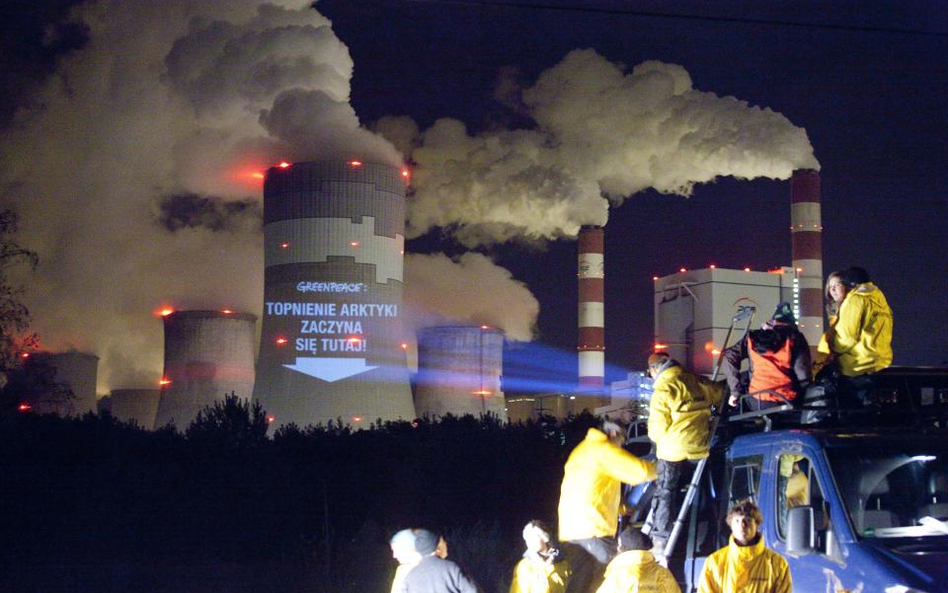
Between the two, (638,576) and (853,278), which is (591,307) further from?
(638,576)

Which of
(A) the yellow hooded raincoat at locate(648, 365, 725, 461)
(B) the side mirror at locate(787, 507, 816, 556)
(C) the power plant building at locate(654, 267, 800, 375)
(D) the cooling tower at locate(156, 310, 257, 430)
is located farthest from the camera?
(C) the power plant building at locate(654, 267, 800, 375)

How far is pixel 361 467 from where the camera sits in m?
17.8

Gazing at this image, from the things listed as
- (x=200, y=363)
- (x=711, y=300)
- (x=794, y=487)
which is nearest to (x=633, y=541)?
(x=794, y=487)

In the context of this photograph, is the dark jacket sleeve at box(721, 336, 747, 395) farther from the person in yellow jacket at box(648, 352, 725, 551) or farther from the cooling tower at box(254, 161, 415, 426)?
the cooling tower at box(254, 161, 415, 426)

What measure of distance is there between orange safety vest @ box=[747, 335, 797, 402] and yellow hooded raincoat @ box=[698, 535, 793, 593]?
0.97 metres

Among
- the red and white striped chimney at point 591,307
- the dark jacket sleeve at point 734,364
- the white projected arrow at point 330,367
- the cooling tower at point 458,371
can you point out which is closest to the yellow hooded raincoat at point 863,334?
the dark jacket sleeve at point 734,364

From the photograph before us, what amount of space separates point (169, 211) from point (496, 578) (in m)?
33.9

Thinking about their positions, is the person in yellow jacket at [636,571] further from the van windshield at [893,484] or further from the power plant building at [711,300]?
the power plant building at [711,300]

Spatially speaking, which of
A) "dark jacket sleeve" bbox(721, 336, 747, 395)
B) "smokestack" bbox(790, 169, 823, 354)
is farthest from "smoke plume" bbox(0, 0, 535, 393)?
"dark jacket sleeve" bbox(721, 336, 747, 395)

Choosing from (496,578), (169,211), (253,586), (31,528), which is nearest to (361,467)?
(31,528)

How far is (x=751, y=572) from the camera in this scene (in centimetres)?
373

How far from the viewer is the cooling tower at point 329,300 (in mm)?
30766

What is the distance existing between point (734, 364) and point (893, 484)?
1.21m

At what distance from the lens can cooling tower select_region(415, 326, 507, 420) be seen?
3416cm
